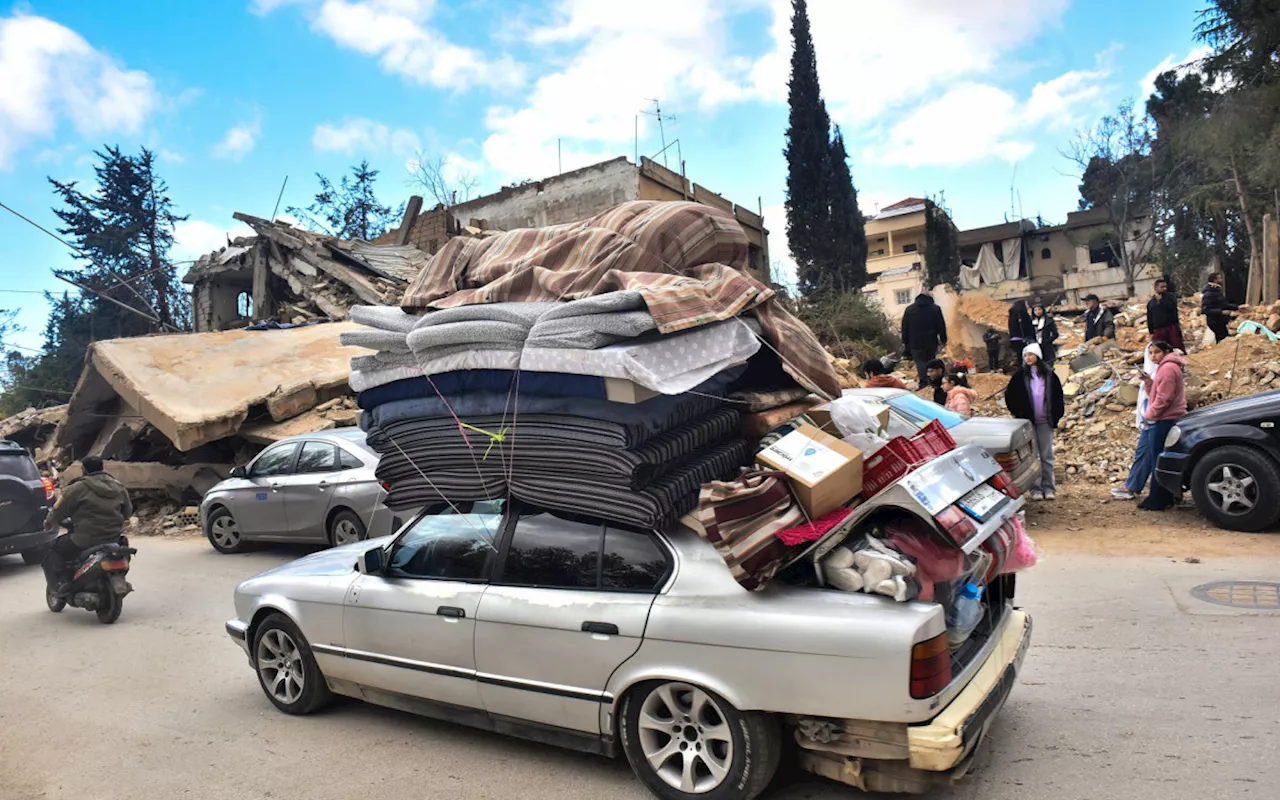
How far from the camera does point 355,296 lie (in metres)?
21.2

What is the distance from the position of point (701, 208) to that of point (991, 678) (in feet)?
9.08

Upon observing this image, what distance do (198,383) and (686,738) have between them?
12.7m

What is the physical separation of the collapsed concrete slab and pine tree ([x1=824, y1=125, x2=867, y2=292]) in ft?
80.9

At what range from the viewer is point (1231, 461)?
740 cm

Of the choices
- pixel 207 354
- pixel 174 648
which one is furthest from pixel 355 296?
pixel 174 648

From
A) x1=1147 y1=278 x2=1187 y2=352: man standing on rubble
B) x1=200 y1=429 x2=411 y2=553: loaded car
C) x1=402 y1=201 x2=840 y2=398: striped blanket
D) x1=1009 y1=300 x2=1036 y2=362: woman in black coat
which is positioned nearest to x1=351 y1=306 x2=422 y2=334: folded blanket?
x1=402 y1=201 x2=840 y2=398: striped blanket

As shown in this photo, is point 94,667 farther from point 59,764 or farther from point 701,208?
point 701,208

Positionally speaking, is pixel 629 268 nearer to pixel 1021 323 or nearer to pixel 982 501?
pixel 982 501

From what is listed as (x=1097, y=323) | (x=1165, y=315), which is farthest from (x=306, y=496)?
(x=1097, y=323)

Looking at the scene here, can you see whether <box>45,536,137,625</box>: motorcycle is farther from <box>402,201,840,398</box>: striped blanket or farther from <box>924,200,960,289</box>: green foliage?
<box>924,200,960,289</box>: green foliage

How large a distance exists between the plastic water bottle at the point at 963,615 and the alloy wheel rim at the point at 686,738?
987mm

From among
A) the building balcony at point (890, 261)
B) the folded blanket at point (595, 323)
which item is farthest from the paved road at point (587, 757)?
the building balcony at point (890, 261)

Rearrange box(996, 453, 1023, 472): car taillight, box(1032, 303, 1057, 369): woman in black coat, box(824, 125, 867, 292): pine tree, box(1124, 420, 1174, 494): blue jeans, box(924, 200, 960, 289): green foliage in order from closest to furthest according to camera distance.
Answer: box(996, 453, 1023, 472): car taillight < box(1124, 420, 1174, 494): blue jeans < box(1032, 303, 1057, 369): woman in black coat < box(824, 125, 867, 292): pine tree < box(924, 200, 960, 289): green foliage

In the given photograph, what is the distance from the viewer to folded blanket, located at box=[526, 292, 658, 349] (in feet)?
11.2
